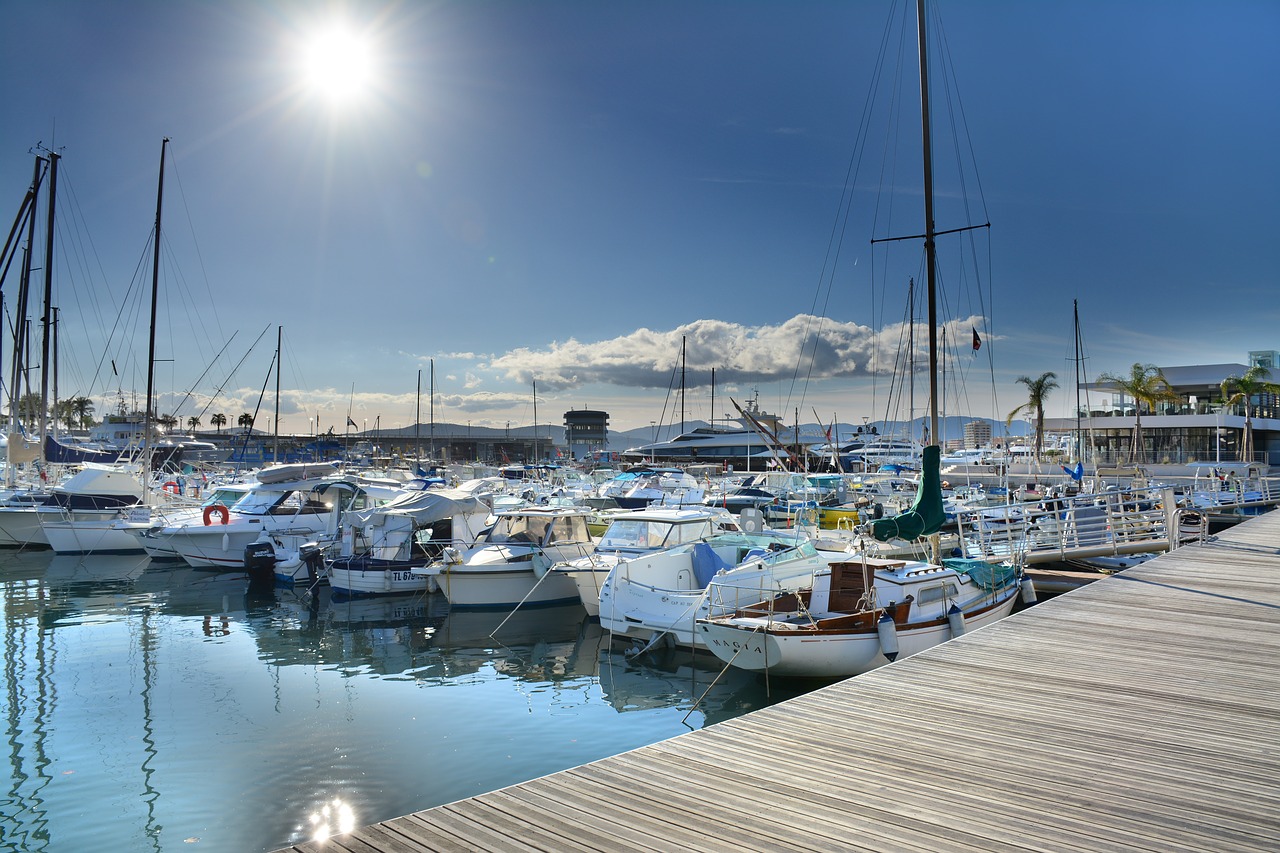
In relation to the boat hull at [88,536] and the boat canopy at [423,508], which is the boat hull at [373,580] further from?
the boat hull at [88,536]

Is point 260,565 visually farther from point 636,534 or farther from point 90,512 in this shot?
point 636,534

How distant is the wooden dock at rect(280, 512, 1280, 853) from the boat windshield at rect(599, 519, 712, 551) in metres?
11.4

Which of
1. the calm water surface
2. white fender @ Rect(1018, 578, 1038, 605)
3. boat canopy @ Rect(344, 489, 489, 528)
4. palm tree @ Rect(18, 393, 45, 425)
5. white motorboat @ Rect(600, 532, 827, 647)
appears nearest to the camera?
the calm water surface

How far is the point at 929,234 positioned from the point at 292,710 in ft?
58.8

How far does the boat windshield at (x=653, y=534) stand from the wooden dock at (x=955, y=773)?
11356 millimetres

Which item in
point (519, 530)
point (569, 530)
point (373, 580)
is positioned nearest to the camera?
point (569, 530)

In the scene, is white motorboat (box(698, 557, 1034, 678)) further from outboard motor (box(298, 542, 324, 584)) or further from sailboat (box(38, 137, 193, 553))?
sailboat (box(38, 137, 193, 553))

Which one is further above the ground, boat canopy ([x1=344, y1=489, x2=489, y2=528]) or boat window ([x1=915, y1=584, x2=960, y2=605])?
boat canopy ([x1=344, y1=489, x2=489, y2=528])

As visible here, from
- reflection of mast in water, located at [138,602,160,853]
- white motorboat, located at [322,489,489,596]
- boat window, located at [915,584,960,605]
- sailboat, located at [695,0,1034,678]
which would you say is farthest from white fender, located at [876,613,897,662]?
white motorboat, located at [322,489,489,596]

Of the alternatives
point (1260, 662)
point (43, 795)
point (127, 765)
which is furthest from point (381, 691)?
point (1260, 662)

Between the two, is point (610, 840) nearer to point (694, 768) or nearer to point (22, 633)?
point (694, 768)

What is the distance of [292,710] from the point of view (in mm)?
13375

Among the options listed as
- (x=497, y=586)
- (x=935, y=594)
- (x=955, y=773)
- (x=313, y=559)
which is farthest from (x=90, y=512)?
(x=955, y=773)

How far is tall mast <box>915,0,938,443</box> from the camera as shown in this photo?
727 inches
